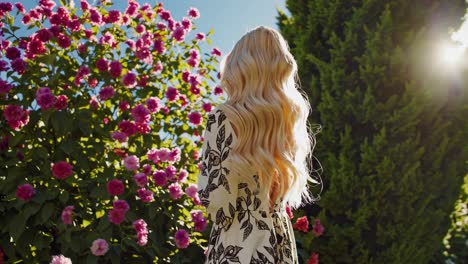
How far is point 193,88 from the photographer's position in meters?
3.87

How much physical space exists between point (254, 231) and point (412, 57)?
290 centimetres

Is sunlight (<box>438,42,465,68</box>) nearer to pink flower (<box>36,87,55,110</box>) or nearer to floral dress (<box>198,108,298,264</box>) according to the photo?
floral dress (<box>198,108,298,264</box>)

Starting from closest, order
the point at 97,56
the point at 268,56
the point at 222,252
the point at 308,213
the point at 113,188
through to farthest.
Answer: the point at 222,252, the point at 268,56, the point at 113,188, the point at 97,56, the point at 308,213

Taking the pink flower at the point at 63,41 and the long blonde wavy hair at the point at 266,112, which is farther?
the pink flower at the point at 63,41

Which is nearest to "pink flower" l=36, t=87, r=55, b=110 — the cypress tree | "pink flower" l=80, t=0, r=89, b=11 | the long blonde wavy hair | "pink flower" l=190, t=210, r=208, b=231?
"pink flower" l=80, t=0, r=89, b=11

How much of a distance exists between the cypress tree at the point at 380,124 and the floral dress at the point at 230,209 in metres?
2.20

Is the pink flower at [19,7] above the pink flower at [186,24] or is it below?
below

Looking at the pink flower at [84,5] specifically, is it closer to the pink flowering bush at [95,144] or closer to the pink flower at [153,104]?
the pink flowering bush at [95,144]

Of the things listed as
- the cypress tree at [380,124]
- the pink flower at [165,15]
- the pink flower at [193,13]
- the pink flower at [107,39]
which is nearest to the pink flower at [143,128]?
the pink flower at [107,39]

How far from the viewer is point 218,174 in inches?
82.1

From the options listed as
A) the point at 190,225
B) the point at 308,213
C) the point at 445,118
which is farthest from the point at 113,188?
the point at 445,118

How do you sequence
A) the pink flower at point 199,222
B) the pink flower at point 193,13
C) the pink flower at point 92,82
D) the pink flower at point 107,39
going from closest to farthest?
the pink flower at point 199,222 → the pink flower at point 92,82 → the pink flower at point 107,39 → the pink flower at point 193,13

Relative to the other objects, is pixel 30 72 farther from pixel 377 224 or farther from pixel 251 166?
pixel 377 224

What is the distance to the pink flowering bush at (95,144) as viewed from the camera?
306cm
